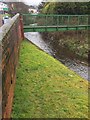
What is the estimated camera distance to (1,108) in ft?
17.8

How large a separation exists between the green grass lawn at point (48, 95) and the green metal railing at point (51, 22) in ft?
42.7

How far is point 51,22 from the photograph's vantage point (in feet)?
96.0

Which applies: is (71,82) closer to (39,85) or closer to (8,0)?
(39,85)

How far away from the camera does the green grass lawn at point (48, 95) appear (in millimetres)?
8805

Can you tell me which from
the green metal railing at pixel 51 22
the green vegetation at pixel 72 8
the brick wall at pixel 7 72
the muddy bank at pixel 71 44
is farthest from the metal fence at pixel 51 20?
the brick wall at pixel 7 72

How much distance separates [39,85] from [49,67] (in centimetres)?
435

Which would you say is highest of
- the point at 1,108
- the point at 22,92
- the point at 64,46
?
the point at 1,108

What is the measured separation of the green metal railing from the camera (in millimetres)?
27547

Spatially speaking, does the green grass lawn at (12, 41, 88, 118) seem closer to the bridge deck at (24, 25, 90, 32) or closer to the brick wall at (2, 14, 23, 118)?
the brick wall at (2, 14, 23, 118)

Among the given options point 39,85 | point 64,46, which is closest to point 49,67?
point 39,85

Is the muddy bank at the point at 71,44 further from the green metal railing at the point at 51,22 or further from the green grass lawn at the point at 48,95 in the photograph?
the green grass lawn at the point at 48,95

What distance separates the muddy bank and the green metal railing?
1.76m

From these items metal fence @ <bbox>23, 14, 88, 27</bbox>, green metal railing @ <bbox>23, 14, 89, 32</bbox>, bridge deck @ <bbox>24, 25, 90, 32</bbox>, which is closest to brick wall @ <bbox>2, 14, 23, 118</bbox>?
bridge deck @ <bbox>24, 25, 90, 32</bbox>

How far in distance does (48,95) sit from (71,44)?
19.3m
